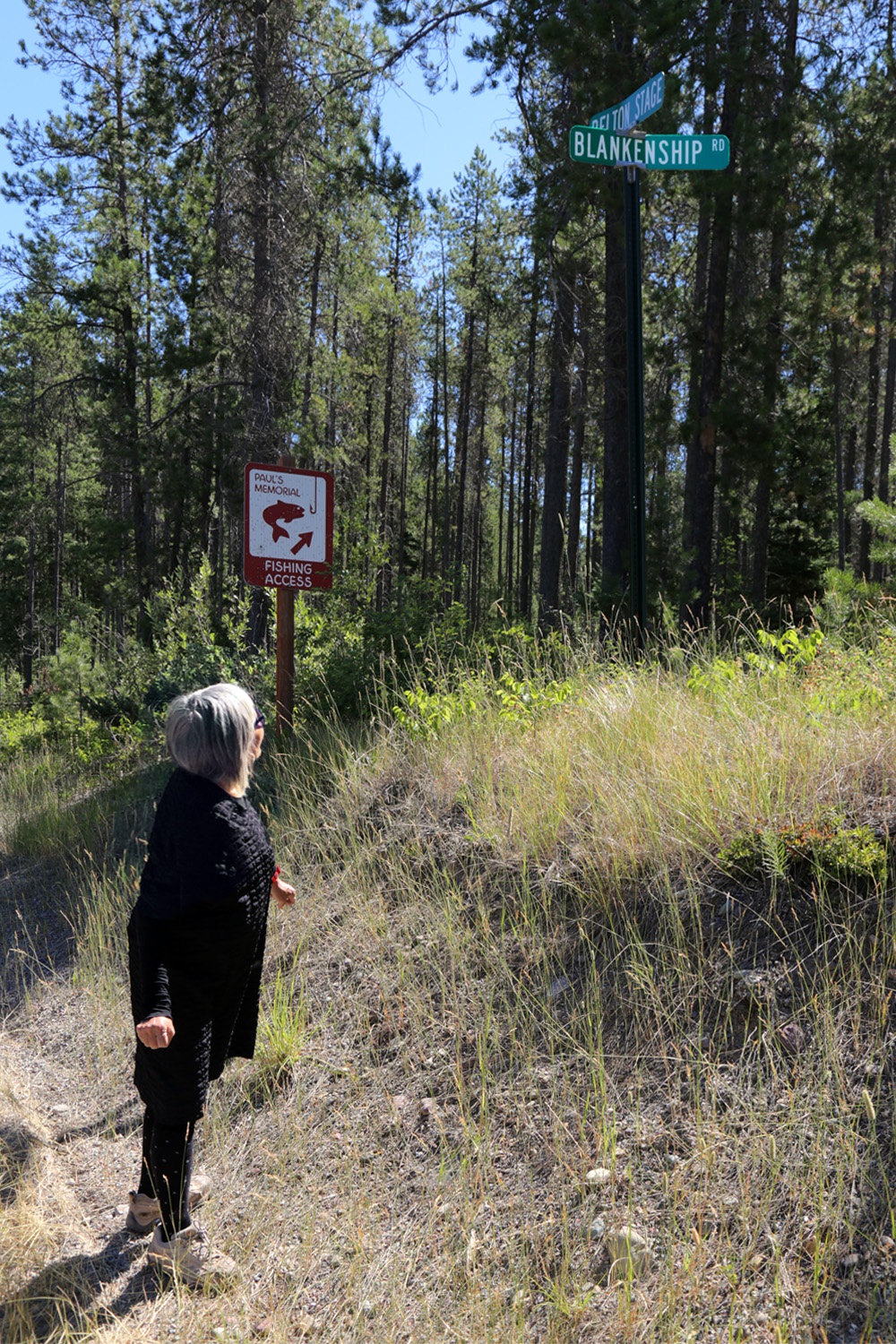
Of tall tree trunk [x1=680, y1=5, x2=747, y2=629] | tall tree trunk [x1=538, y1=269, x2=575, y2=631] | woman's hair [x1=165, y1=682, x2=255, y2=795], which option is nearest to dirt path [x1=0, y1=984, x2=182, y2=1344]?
woman's hair [x1=165, y1=682, x2=255, y2=795]

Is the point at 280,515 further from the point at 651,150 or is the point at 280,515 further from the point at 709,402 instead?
the point at 709,402

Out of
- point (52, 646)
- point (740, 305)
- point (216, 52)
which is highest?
point (216, 52)

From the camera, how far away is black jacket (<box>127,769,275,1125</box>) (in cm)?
289

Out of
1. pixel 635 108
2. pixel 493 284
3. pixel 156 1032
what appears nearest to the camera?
pixel 156 1032

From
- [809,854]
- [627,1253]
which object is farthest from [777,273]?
[627,1253]

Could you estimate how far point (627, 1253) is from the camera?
243 centimetres

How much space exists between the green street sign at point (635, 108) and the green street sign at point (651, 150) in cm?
9

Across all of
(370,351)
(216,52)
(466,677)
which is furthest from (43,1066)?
(370,351)

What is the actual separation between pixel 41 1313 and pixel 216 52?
42.7 feet

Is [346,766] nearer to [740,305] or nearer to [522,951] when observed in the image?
[522,951]

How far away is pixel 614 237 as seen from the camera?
10.6 metres

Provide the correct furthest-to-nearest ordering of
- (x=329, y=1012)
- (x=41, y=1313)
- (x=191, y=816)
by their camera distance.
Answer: (x=329, y=1012)
(x=191, y=816)
(x=41, y=1313)

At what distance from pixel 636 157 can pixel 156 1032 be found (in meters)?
4.99

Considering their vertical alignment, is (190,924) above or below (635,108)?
below
